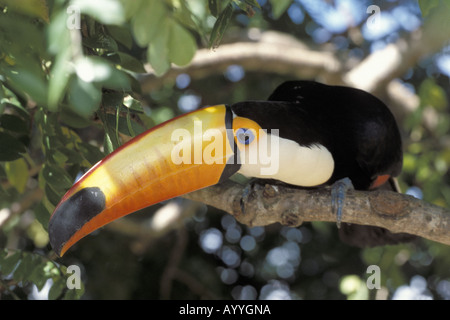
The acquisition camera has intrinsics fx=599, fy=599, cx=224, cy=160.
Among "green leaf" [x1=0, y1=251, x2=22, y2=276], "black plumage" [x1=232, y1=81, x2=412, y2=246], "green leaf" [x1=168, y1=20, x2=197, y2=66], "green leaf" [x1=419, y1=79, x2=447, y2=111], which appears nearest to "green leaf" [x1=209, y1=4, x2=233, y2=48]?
"green leaf" [x1=168, y1=20, x2=197, y2=66]

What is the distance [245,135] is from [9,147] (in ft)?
3.29

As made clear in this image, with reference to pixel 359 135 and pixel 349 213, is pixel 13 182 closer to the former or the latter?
pixel 349 213

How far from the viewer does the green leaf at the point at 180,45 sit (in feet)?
6.71

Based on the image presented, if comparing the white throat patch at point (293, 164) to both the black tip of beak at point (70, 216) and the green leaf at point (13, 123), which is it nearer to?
the black tip of beak at point (70, 216)

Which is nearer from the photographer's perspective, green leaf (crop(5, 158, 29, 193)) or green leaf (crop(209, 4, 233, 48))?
green leaf (crop(209, 4, 233, 48))

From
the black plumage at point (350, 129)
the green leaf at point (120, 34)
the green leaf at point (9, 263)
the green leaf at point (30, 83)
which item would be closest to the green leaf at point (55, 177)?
the green leaf at point (9, 263)

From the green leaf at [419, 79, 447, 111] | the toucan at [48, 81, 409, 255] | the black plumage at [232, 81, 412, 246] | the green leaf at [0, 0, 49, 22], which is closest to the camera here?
the green leaf at [0, 0, 49, 22]

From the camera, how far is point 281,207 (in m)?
2.79

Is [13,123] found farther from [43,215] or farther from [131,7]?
[131,7]

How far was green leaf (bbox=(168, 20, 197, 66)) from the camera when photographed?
2.04 metres

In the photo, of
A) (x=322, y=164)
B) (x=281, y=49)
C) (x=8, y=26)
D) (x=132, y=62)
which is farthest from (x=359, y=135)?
(x=8, y=26)

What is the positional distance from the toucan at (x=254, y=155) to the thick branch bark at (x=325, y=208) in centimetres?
8

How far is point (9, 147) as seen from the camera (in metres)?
2.45

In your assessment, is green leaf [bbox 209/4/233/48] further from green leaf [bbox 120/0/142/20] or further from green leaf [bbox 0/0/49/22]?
green leaf [bbox 0/0/49/22]
